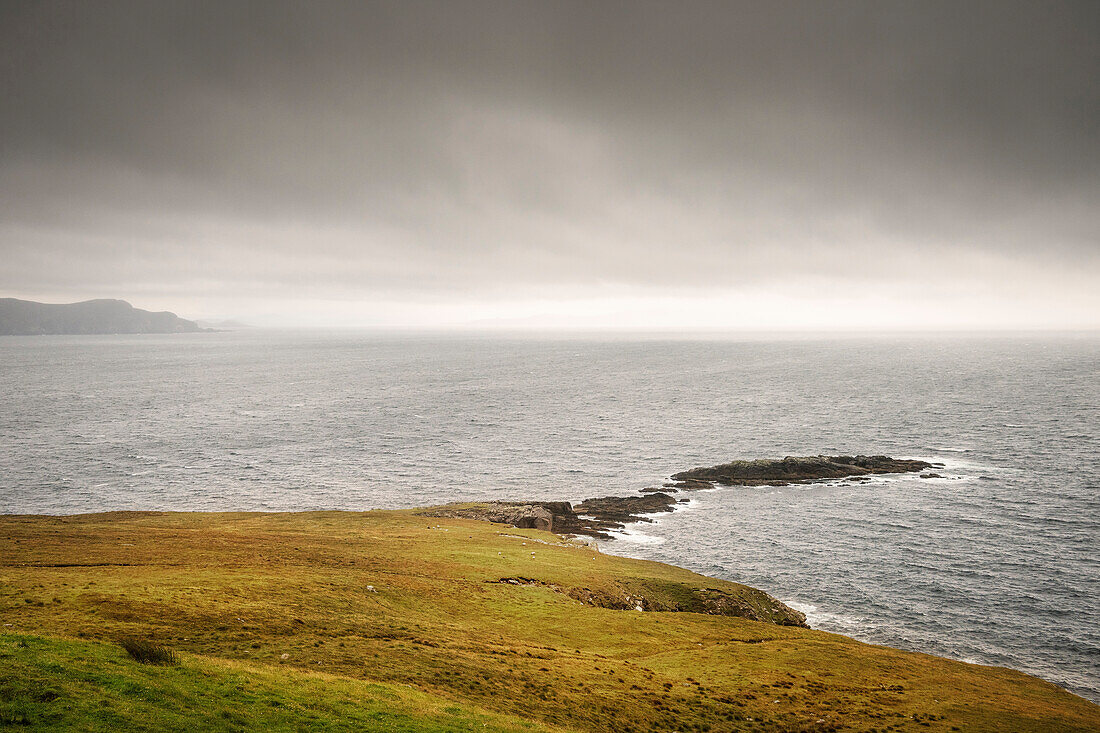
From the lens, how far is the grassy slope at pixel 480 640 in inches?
1231

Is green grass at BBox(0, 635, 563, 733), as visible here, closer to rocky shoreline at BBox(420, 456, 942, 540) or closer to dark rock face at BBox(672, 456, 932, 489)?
rocky shoreline at BBox(420, 456, 942, 540)

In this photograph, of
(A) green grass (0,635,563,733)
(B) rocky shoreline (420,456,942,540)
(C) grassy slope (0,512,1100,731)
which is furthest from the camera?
(B) rocky shoreline (420,456,942,540)

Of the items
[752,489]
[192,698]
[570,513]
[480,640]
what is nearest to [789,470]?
[752,489]

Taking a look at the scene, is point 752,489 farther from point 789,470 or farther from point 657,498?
point 657,498

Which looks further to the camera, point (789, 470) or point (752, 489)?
point (789, 470)

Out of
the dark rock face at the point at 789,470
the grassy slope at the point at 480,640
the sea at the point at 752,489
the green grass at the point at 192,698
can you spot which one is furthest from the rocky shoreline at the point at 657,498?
the green grass at the point at 192,698

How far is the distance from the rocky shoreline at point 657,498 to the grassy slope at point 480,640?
2452cm

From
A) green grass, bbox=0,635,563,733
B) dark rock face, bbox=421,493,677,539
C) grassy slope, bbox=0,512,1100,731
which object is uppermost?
green grass, bbox=0,635,563,733

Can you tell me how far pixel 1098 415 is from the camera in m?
156

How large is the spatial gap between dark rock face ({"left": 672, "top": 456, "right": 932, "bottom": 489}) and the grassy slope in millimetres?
54307

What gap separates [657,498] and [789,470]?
29.7 meters

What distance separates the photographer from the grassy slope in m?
31.3

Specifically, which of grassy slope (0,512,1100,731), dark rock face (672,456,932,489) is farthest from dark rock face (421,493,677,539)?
grassy slope (0,512,1100,731)

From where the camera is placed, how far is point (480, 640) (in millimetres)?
38750
